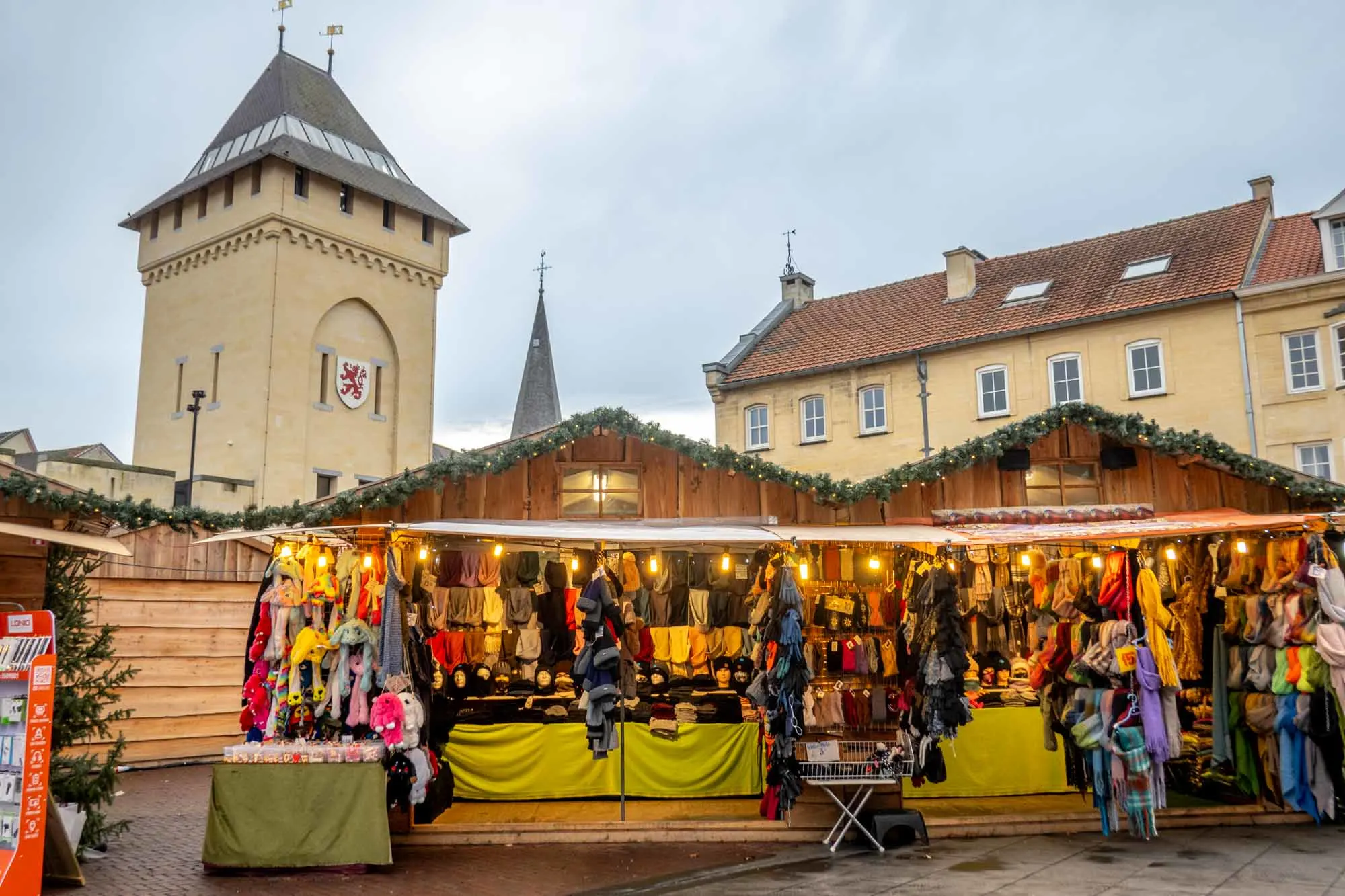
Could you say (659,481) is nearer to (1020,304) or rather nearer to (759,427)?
(1020,304)

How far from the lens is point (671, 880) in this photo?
772cm

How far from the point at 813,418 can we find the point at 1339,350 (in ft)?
42.7

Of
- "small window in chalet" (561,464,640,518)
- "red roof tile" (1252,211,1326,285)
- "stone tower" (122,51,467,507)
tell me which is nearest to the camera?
"small window in chalet" (561,464,640,518)

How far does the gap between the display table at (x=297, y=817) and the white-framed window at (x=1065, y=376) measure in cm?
2193

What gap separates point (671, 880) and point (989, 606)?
17.6 ft

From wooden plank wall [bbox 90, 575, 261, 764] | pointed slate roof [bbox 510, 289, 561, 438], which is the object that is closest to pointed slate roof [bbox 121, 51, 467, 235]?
pointed slate roof [bbox 510, 289, 561, 438]

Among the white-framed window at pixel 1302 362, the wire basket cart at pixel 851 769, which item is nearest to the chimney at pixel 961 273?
the white-framed window at pixel 1302 362

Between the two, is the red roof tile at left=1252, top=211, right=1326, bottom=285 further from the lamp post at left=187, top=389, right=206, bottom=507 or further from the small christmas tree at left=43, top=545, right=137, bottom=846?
the lamp post at left=187, top=389, right=206, bottom=507

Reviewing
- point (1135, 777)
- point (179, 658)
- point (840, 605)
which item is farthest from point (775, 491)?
point (179, 658)

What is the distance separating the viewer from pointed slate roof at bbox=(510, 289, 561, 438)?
50.0 meters

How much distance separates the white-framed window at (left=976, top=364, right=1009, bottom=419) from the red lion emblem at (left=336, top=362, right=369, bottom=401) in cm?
1955

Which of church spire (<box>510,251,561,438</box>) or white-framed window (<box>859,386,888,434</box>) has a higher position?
church spire (<box>510,251,561,438</box>)

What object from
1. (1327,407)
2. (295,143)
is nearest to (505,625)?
(1327,407)

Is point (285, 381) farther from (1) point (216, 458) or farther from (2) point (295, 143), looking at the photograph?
(2) point (295, 143)
